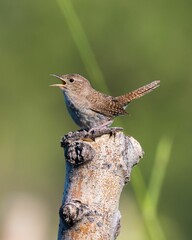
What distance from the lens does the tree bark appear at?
250 centimetres

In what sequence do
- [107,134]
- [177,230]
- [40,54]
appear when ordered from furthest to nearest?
[40,54]
[177,230]
[107,134]

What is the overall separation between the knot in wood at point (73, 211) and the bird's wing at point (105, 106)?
94.9 inches

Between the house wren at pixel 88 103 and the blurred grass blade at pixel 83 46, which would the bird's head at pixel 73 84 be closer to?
the house wren at pixel 88 103

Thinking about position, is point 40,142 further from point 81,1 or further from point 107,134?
point 107,134

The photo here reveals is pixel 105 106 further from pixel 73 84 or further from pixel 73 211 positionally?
pixel 73 211

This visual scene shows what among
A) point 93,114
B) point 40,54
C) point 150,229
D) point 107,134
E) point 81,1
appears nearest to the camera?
point 150,229

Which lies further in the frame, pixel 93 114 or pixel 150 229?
pixel 93 114

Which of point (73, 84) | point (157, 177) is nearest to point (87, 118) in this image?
point (73, 84)

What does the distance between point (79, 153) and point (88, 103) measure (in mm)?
2486

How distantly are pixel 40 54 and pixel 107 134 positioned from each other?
11.5 metres

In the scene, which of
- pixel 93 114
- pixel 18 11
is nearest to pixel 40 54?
pixel 18 11

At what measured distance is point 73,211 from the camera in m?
2.48

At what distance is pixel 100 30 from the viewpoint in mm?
13711

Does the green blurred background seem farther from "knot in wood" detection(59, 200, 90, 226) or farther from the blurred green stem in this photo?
"knot in wood" detection(59, 200, 90, 226)
